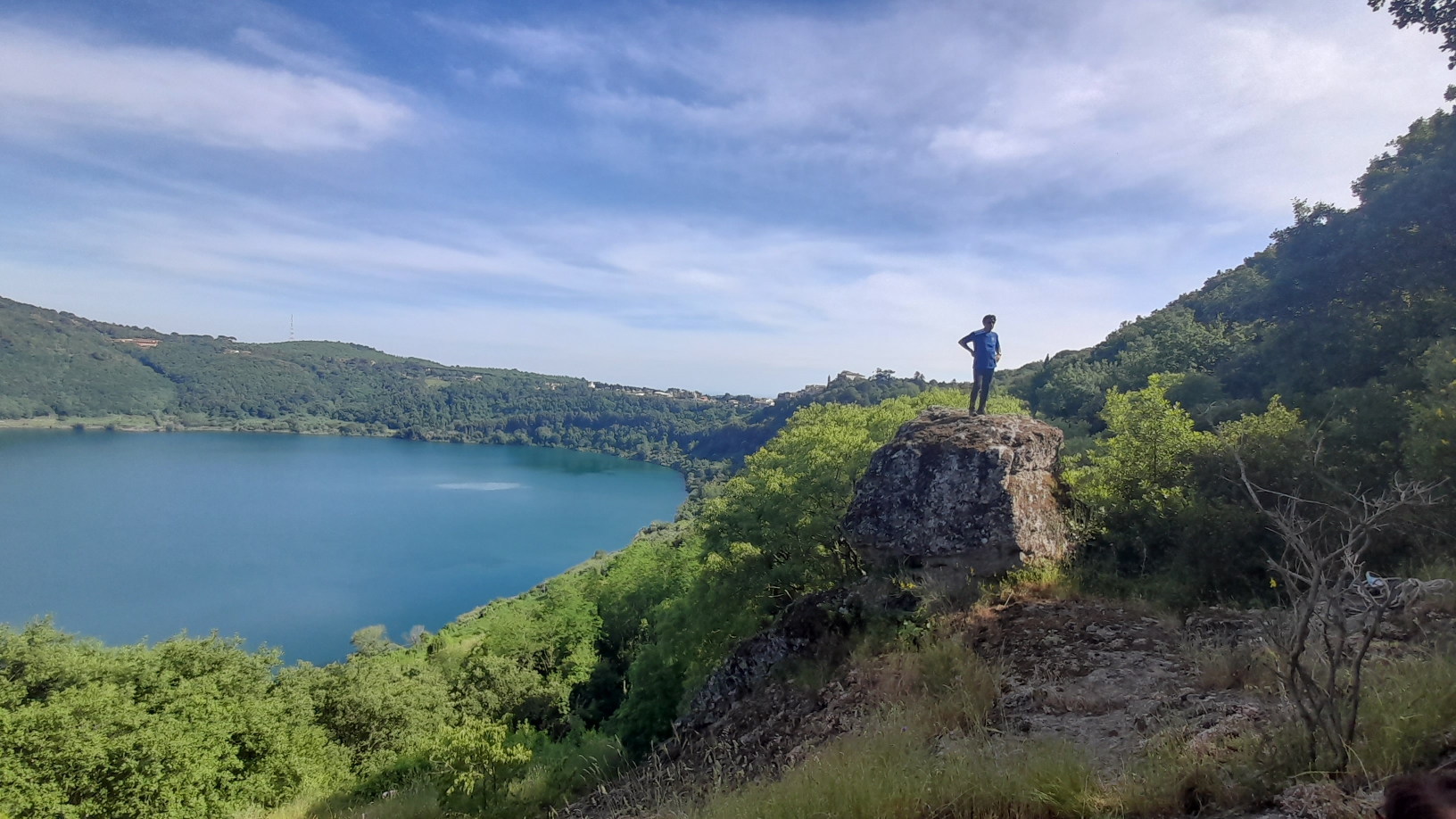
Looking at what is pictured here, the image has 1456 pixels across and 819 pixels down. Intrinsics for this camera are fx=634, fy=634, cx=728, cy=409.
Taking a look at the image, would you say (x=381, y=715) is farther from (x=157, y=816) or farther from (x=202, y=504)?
(x=202, y=504)

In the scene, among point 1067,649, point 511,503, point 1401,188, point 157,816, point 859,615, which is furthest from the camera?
point 511,503

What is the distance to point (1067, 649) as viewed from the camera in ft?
20.6

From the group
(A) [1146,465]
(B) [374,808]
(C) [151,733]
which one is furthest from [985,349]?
(C) [151,733]

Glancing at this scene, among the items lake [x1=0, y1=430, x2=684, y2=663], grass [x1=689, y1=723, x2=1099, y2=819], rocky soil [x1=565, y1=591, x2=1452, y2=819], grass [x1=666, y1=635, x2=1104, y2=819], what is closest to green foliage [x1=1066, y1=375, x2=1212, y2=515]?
rocky soil [x1=565, y1=591, x2=1452, y2=819]

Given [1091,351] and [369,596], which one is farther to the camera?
[369,596]

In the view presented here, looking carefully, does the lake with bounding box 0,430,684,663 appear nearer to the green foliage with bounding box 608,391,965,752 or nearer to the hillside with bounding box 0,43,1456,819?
the hillside with bounding box 0,43,1456,819

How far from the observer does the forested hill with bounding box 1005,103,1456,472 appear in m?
11.4

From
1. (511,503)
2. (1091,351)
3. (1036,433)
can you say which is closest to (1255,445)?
(1036,433)

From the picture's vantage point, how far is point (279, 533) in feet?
279

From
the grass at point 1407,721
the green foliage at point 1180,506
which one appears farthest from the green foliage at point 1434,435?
the grass at point 1407,721

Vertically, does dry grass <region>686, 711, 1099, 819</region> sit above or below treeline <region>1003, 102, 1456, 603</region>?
below

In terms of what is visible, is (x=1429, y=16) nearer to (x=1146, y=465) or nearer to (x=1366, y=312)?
(x=1366, y=312)

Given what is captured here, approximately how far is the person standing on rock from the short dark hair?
9.39 metres

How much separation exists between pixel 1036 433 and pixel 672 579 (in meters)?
24.8
